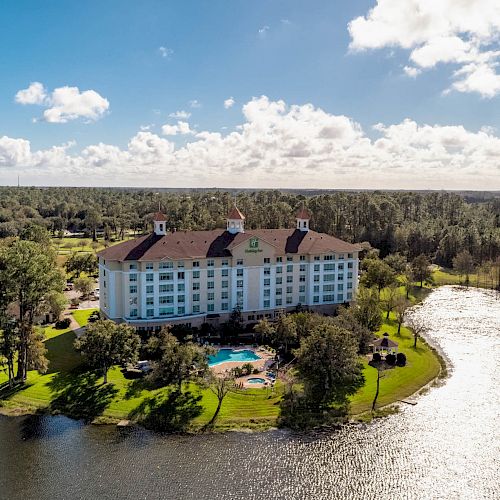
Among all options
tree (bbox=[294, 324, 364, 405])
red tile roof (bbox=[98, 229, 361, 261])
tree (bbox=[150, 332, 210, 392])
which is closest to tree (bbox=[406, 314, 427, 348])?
red tile roof (bbox=[98, 229, 361, 261])

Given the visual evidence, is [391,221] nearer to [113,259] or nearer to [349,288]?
[349,288]

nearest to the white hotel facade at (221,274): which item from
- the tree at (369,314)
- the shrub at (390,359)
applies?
the tree at (369,314)

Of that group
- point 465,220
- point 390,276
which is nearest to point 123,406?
point 390,276

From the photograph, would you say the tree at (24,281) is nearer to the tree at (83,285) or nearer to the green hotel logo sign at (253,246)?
the green hotel logo sign at (253,246)

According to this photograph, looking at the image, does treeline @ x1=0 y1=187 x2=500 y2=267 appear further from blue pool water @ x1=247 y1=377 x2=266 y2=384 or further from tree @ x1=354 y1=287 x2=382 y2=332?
blue pool water @ x1=247 y1=377 x2=266 y2=384

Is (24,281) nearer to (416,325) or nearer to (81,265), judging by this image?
(81,265)
